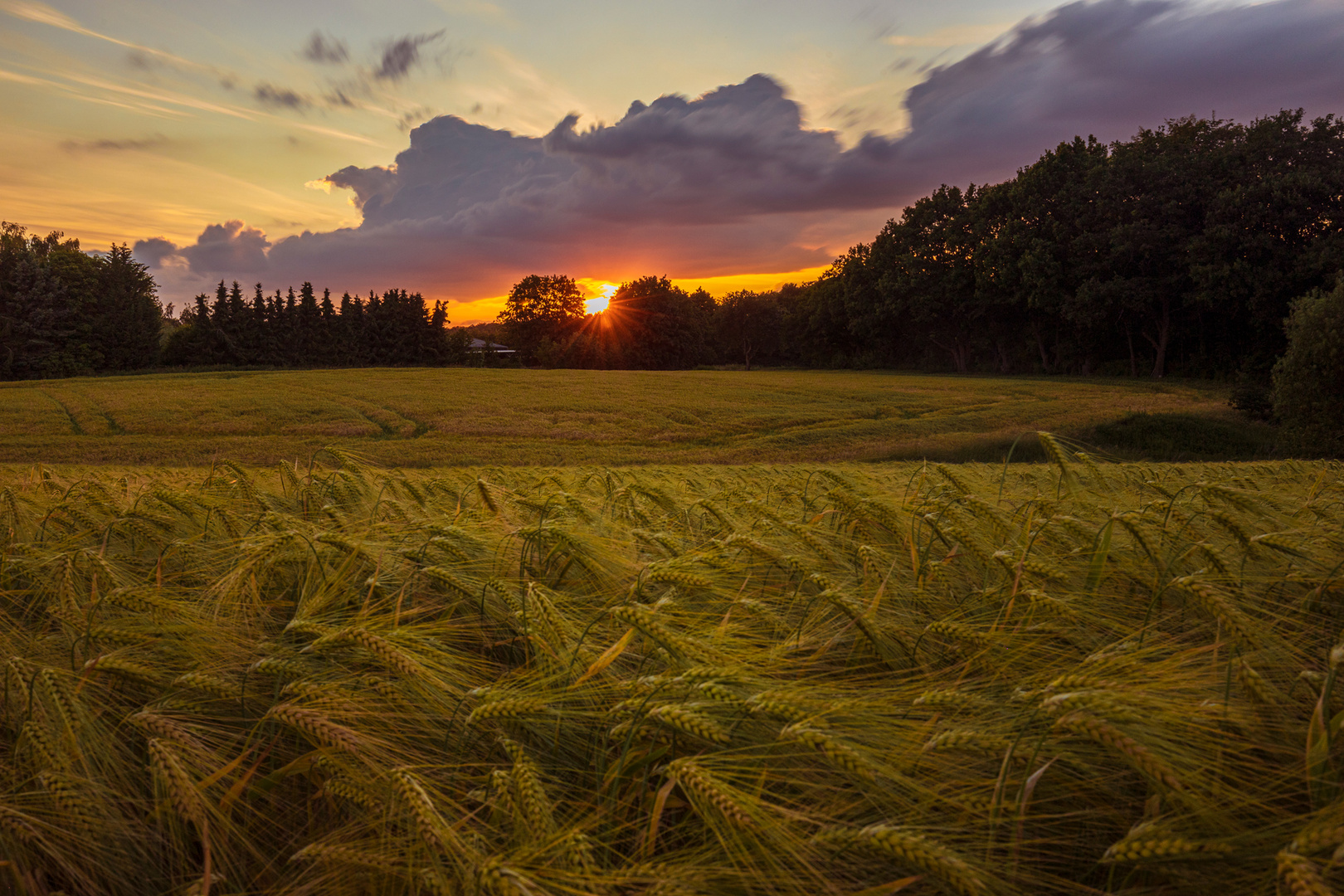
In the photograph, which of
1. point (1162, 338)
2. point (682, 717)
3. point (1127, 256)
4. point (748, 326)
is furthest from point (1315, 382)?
point (748, 326)

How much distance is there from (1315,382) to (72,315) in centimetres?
10116

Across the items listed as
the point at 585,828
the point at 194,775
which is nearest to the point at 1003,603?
the point at 585,828

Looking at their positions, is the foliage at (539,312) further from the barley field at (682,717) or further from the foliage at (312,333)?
the barley field at (682,717)

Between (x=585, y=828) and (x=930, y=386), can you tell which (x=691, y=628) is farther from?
(x=930, y=386)

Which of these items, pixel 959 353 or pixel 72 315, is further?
pixel 959 353

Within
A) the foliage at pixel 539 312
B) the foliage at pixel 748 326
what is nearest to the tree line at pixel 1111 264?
the foliage at pixel 748 326

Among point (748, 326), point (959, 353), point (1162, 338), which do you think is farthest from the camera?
point (748, 326)

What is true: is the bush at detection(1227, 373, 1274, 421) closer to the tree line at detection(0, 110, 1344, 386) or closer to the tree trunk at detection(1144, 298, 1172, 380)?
the tree line at detection(0, 110, 1344, 386)

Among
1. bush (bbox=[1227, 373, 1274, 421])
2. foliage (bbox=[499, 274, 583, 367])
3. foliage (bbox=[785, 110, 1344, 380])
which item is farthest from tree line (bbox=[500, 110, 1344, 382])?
foliage (bbox=[499, 274, 583, 367])

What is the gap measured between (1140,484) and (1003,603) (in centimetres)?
409

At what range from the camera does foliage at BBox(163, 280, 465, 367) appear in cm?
8194

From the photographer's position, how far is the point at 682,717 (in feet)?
4.83

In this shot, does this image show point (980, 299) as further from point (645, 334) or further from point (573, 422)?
point (573, 422)

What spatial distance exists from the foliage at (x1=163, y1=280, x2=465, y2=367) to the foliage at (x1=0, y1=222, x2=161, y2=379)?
215 inches
